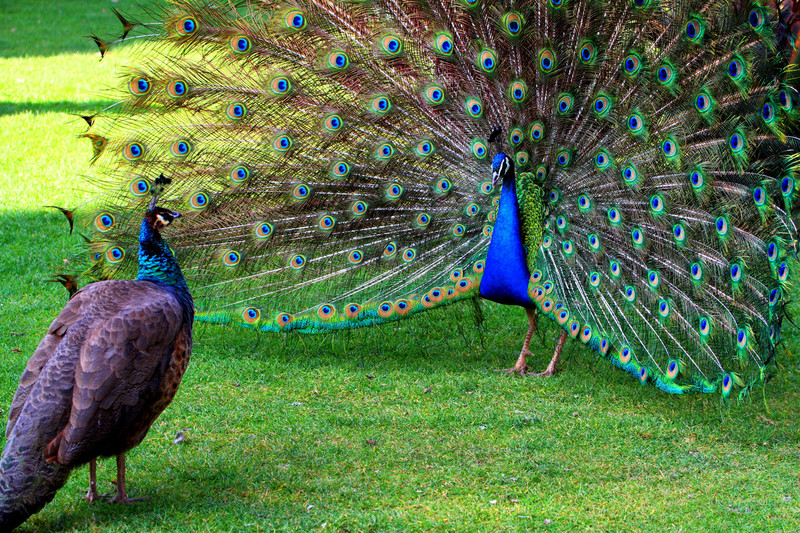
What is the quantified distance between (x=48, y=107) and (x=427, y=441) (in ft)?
29.8

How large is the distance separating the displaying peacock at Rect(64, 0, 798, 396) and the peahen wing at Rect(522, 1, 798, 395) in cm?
1

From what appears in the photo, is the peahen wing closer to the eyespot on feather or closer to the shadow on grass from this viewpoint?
the eyespot on feather

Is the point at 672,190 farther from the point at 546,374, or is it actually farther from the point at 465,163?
the point at 546,374

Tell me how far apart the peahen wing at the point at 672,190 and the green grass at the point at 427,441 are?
0.48 meters

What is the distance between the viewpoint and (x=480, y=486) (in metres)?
4.16

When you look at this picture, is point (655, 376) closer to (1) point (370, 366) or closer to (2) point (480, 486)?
(2) point (480, 486)

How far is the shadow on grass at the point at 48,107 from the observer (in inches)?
448

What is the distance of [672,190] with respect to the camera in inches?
195

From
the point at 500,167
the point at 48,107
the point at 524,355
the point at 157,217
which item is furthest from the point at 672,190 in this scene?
the point at 48,107

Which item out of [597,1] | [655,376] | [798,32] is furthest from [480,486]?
[798,32]

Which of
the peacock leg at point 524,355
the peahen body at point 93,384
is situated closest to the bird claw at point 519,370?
the peacock leg at point 524,355

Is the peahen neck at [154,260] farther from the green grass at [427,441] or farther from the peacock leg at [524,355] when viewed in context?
the peacock leg at [524,355]

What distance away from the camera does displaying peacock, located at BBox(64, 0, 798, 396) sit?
4.83 metres

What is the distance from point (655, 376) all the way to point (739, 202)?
42.8 inches
